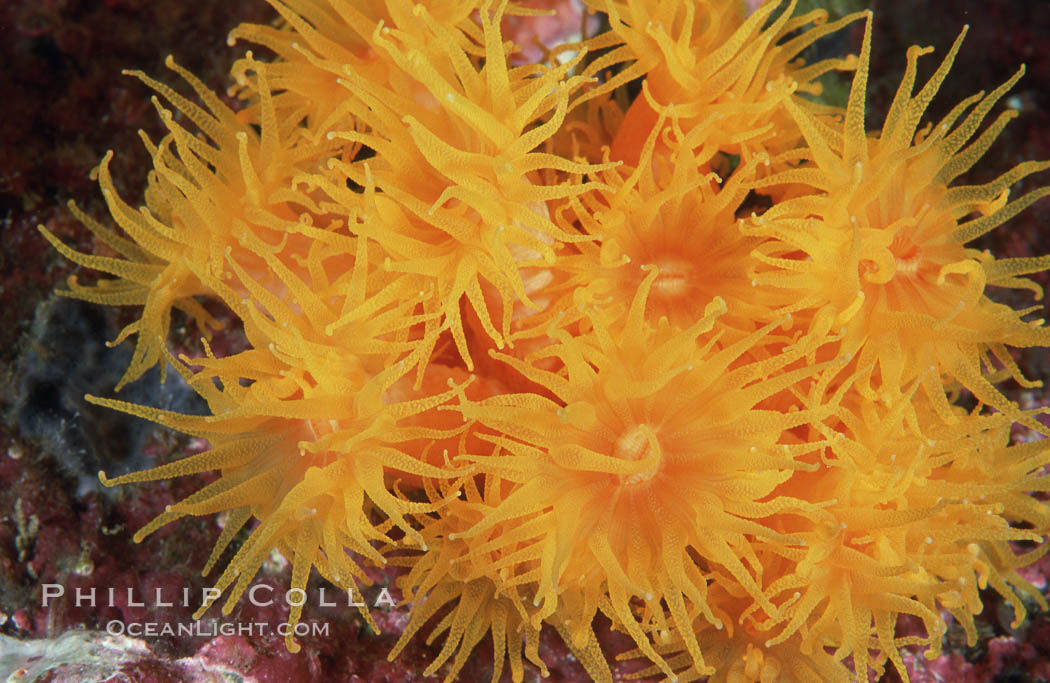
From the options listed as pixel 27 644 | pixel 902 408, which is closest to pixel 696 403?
pixel 902 408

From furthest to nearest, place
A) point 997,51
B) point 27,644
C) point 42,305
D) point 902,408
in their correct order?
point 997,51 → point 42,305 → point 27,644 → point 902,408

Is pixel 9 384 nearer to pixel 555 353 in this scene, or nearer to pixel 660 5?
pixel 555 353

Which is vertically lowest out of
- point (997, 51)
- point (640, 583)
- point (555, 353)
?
point (640, 583)

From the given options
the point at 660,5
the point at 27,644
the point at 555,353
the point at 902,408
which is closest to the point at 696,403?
the point at 555,353

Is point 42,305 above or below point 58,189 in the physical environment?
below

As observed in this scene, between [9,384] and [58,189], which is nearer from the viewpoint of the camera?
[9,384]

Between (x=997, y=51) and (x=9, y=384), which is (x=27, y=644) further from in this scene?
(x=997, y=51)

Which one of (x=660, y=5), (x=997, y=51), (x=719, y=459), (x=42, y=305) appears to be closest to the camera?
(x=719, y=459)
